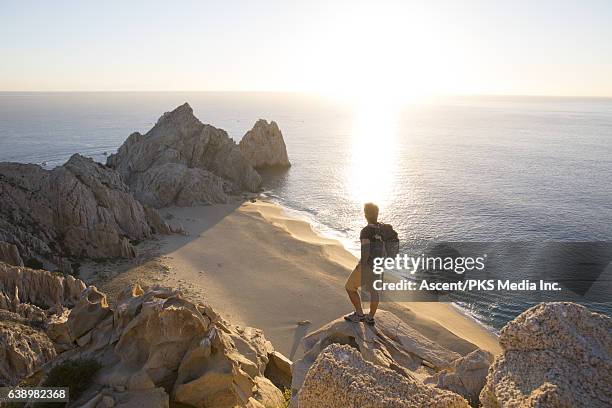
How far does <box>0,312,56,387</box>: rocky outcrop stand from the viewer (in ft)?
47.2

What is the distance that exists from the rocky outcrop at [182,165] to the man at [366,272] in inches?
1488

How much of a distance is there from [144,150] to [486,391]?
59.0m

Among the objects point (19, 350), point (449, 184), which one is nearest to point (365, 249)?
point (19, 350)

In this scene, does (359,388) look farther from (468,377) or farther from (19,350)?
(19,350)

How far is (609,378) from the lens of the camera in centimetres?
703

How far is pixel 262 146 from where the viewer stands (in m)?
81.1

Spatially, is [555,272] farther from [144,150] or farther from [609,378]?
[144,150]

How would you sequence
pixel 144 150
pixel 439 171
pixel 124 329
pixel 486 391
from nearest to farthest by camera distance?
1. pixel 486 391
2. pixel 124 329
3. pixel 144 150
4. pixel 439 171

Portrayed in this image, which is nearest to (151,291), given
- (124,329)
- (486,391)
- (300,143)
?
(124,329)

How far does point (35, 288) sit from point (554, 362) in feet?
71.0

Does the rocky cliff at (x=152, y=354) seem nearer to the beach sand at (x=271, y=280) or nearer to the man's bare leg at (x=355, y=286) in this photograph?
the man's bare leg at (x=355, y=286)

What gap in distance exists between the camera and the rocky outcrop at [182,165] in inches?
1935

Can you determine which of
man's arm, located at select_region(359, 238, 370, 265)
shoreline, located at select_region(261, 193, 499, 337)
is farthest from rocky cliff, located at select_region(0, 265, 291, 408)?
shoreline, located at select_region(261, 193, 499, 337)

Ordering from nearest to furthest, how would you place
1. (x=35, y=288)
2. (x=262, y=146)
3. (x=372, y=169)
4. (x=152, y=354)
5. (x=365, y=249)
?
(x=152, y=354)
(x=365, y=249)
(x=35, y=288)
(x=262, y=146)
(x=372, y=169)
